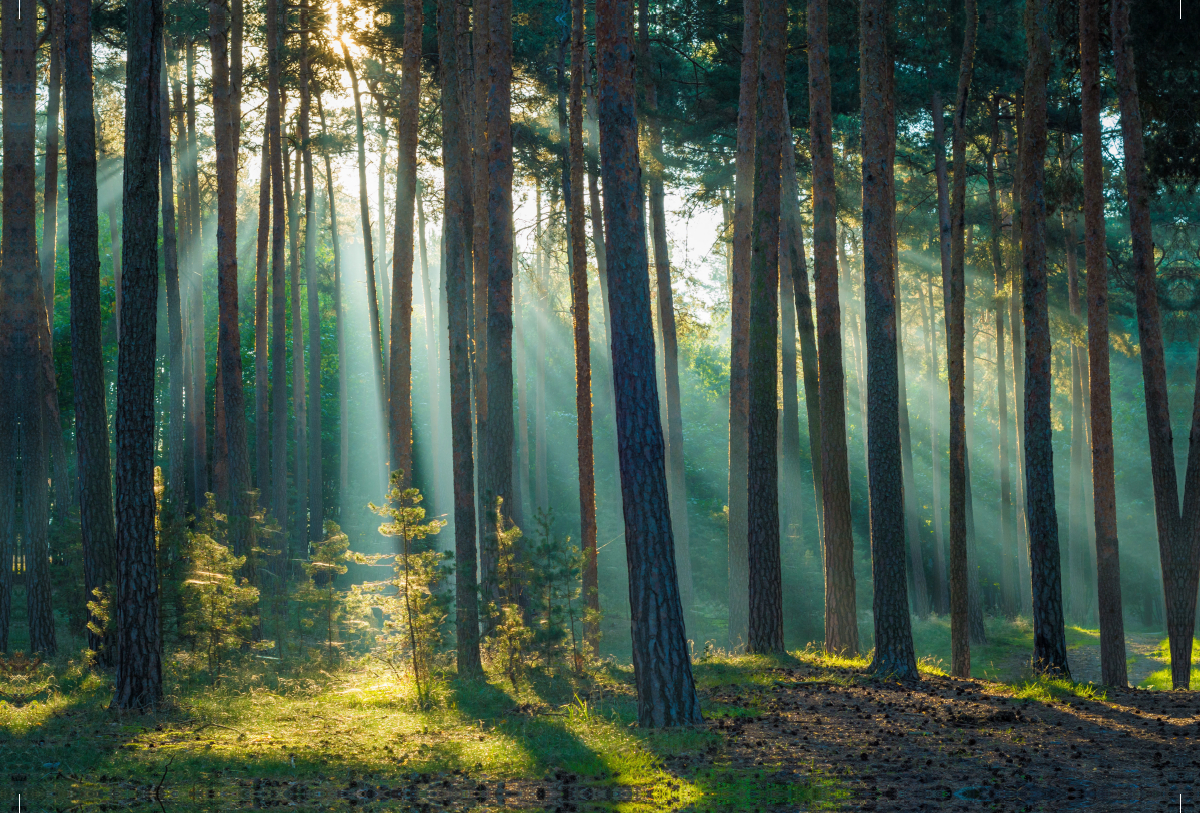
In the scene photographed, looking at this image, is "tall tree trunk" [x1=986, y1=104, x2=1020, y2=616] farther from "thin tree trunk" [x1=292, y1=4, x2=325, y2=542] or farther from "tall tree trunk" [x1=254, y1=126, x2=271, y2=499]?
"tall tree trunk" [x1=254, y1=126, x2=271, y2=499]

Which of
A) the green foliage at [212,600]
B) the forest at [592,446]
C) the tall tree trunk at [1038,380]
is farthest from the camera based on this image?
the tall tree trunk at [1038,380]

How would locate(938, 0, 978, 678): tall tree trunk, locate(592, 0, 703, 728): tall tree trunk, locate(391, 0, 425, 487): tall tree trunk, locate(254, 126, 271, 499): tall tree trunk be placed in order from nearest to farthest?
1. locate(592, 0, 703, 728): tall tree trunk
2. locate(938, 0, 978, 678): tall tree trunk
3. locate(391, 0, 425, 487): tall tree trunk
4. locate(254, 126, 271, 499): tall tree trunk

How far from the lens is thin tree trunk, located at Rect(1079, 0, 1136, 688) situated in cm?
1258

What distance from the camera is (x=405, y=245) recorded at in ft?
50.4

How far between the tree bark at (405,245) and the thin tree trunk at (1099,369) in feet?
33.1

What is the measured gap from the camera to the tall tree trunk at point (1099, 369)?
1258 cm

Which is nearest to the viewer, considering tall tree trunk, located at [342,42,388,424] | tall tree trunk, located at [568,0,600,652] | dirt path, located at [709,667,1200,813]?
dirt path, located at [709,667,1200,813]

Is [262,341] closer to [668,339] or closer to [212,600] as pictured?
[668,339]

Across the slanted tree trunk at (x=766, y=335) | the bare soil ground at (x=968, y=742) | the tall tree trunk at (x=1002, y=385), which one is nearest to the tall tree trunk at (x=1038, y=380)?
the bare soil ground at (x=968, y=742)

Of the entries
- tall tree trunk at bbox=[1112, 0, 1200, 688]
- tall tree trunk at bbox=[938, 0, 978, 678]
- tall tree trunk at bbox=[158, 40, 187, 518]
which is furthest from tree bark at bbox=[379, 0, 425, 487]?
tall tree trunk at bbox=[1112, 0, 1200, 688]

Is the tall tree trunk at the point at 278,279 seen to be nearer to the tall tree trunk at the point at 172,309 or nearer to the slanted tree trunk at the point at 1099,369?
the tall tree trunk at the point at 172,309

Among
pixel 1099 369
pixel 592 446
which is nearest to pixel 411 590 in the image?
pixel 592 446

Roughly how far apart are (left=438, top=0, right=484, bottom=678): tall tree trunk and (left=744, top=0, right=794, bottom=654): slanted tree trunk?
3696 mm

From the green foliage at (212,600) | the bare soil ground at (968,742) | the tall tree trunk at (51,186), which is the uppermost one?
the tall tree trunk at (51,186)
